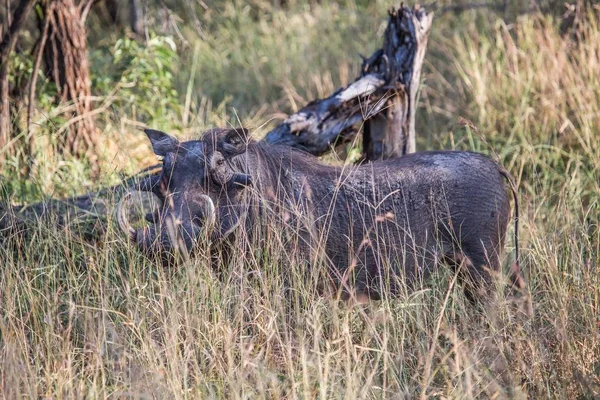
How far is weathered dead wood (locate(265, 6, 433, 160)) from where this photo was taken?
4.51m

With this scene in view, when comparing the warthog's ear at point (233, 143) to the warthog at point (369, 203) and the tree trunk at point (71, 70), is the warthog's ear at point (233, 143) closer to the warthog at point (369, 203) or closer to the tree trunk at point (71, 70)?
the warthog at point (369, 203)

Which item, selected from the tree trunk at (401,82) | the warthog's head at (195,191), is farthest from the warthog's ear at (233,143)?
the tree trunk at (401,82)

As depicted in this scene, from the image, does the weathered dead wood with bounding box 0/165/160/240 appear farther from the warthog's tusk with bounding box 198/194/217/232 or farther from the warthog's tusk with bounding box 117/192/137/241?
the warthog's tusk with bounding box 198/194/217/232

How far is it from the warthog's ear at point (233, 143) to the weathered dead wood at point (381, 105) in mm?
1008

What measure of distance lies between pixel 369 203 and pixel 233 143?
0.62 meters

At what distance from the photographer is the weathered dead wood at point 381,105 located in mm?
4508

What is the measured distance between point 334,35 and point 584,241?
4.62 metres

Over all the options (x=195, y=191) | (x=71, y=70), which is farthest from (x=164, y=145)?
(x=71, y=70)

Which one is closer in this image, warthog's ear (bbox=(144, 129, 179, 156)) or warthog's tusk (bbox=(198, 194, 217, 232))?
warthog's tusk (bbox=(198, 194, 217, 232))

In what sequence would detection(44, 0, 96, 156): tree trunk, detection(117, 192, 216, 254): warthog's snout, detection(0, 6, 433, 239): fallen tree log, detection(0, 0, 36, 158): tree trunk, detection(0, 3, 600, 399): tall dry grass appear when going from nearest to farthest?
detection(0, 3, 600, 399): tall dry grass < detection(117, 192, 216, 254): warthog's snout < detection(0, 6, 433, 239): fallen tree log < detection(0, 0, 36, 158): tree trunk < detection(44, 0, 96, 156): tree trunk

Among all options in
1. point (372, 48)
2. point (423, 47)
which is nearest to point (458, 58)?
point (372, 48)

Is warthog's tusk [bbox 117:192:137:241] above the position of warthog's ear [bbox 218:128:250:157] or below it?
below

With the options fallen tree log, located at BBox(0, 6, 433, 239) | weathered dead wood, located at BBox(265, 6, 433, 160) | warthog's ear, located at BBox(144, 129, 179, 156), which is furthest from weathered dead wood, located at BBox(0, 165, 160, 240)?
weathered dead wood, located at BBox(265, 6, 433, 160)

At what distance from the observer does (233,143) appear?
348 cm
